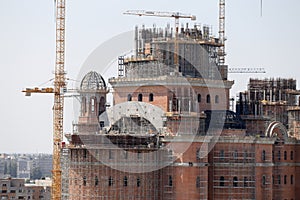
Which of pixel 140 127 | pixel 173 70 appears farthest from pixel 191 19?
pixel 140 127

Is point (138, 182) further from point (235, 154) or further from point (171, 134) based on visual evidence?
point (235, 154)

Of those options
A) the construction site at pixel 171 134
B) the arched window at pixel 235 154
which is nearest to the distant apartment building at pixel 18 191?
the construction site at pixel 171 134

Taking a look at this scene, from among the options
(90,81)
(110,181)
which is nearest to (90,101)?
(90,81)

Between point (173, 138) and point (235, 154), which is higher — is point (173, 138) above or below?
above

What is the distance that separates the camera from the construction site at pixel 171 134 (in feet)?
346

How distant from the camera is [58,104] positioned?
120438mm

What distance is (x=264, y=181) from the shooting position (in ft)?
379

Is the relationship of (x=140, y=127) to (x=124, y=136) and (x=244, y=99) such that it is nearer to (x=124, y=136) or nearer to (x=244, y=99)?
(x=124, y=136)

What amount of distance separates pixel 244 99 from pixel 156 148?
1985 cm

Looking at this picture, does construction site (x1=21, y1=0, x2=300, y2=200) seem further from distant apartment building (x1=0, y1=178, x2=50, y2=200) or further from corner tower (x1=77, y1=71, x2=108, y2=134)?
distant apartment building (x1=0, y1=178, x2=50, y2=200)

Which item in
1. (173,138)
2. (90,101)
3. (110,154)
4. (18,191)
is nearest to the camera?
(110,154)

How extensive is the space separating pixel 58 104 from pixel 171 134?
1771 centimetres

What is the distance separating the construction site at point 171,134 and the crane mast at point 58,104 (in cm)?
12

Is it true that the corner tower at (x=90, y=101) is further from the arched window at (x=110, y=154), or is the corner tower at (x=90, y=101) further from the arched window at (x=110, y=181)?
the arched window at (x=110, y=181)
